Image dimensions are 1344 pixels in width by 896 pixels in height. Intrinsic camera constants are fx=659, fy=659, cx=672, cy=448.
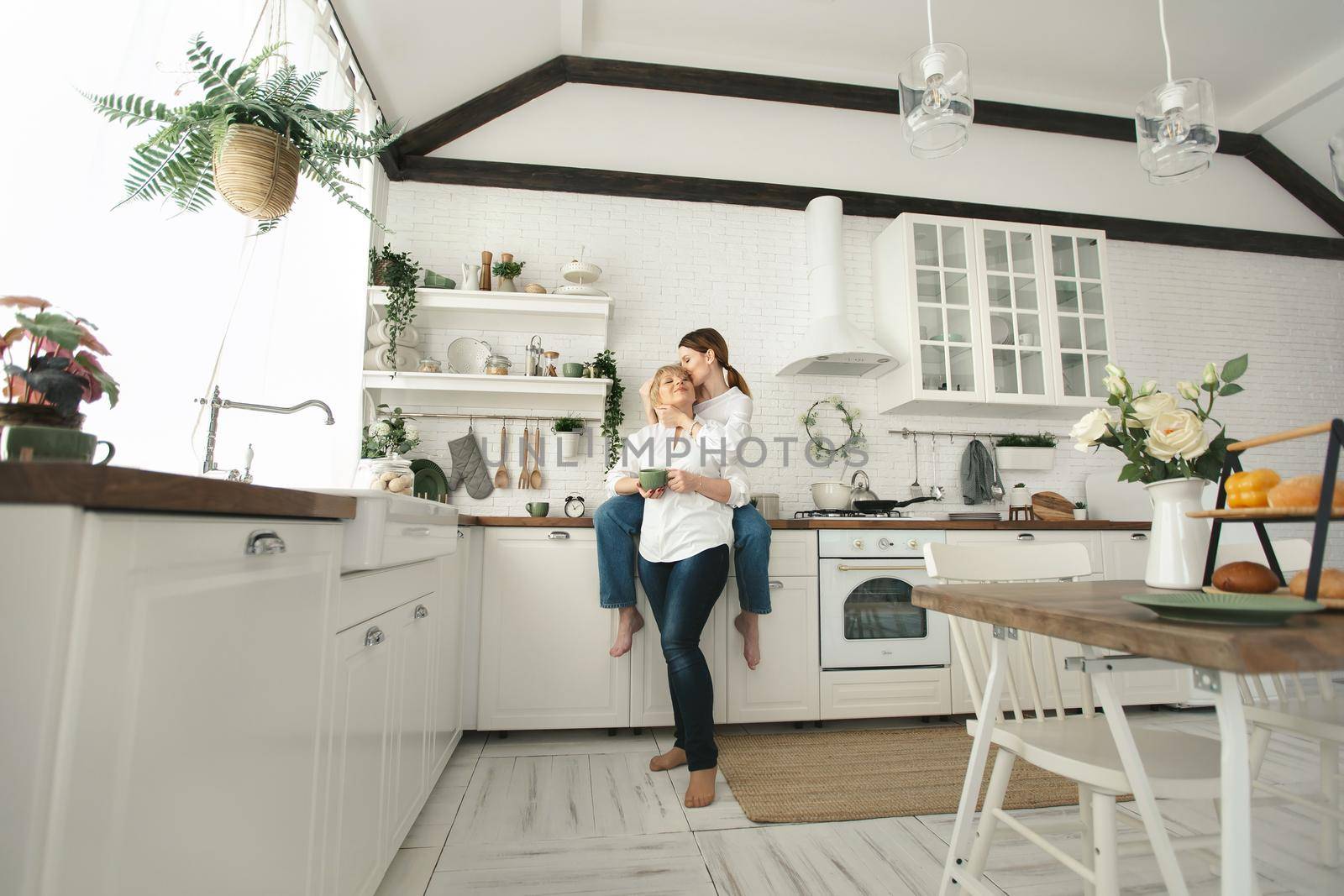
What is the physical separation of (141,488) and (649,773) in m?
2.17

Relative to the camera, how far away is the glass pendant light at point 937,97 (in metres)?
1.70

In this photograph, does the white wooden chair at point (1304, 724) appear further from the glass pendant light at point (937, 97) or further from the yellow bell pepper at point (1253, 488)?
the glass pendant light at point (937, 97)

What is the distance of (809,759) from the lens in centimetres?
251

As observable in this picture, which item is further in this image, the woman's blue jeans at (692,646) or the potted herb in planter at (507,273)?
the potted herb in planter at (507,273)

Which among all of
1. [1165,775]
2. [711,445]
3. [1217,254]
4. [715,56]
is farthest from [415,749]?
[1217,254]

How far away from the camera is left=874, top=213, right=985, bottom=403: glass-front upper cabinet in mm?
3652

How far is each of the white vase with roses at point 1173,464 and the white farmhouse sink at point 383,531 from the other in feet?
4.27

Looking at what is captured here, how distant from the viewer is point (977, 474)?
384 centimetres

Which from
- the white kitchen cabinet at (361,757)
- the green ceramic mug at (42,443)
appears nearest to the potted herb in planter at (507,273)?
the white kitchen cabinet at (361,757)

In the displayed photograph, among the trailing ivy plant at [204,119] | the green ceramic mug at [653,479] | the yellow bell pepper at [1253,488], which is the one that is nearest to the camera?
the yellow bell pepper at [1253,488]

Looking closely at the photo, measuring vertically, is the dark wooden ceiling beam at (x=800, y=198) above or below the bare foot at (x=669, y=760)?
above

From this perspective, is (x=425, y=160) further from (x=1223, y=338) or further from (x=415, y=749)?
(x=1223, y=338)

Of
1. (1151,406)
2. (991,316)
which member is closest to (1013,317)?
(991,316)

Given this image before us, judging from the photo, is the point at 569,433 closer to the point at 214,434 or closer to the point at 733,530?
the point at 733,530
